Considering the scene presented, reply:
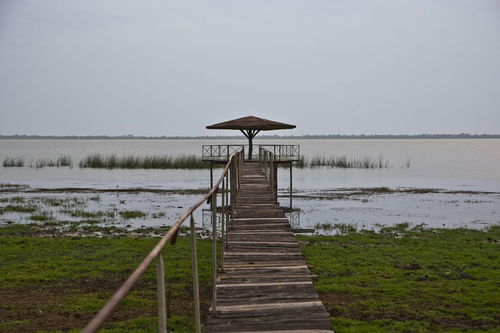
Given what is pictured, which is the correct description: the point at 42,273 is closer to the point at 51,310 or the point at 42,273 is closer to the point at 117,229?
the point at 51,310

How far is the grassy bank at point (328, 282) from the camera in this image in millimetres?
6777

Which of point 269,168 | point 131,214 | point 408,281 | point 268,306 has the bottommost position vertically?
point 131,214

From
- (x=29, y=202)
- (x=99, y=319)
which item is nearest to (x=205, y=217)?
(x=29, y=202)

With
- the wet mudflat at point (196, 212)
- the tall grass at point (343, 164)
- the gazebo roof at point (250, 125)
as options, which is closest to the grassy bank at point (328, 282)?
the wet mudflat at point (196, 212)

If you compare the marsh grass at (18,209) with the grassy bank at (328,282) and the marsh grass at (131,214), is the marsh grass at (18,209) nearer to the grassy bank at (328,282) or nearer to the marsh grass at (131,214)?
the marsh grass at (131,214)

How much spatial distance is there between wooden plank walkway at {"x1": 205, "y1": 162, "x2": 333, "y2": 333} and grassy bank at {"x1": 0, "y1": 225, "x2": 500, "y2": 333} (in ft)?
4.35

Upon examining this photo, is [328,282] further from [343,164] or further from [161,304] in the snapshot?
[343,164]

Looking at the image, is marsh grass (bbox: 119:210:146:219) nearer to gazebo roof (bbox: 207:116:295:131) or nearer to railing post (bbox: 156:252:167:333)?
gazebo roof (bbox: 207:116:295:131)

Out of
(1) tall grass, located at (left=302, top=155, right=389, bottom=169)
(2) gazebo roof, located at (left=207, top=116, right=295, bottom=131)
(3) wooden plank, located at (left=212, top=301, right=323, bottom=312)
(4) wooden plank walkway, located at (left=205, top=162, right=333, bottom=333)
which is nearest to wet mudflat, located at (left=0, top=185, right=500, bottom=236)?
(2) gazebo roof, located at (left=207, top=116, right=295, bottom=131)

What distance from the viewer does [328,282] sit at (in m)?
8.84

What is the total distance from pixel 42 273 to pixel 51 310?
2.50 metres

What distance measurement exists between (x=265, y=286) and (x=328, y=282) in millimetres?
4094

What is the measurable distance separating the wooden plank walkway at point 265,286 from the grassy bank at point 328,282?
1325mm

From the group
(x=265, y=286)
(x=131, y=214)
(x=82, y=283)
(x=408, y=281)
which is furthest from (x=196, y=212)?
(x=265, y=286)
